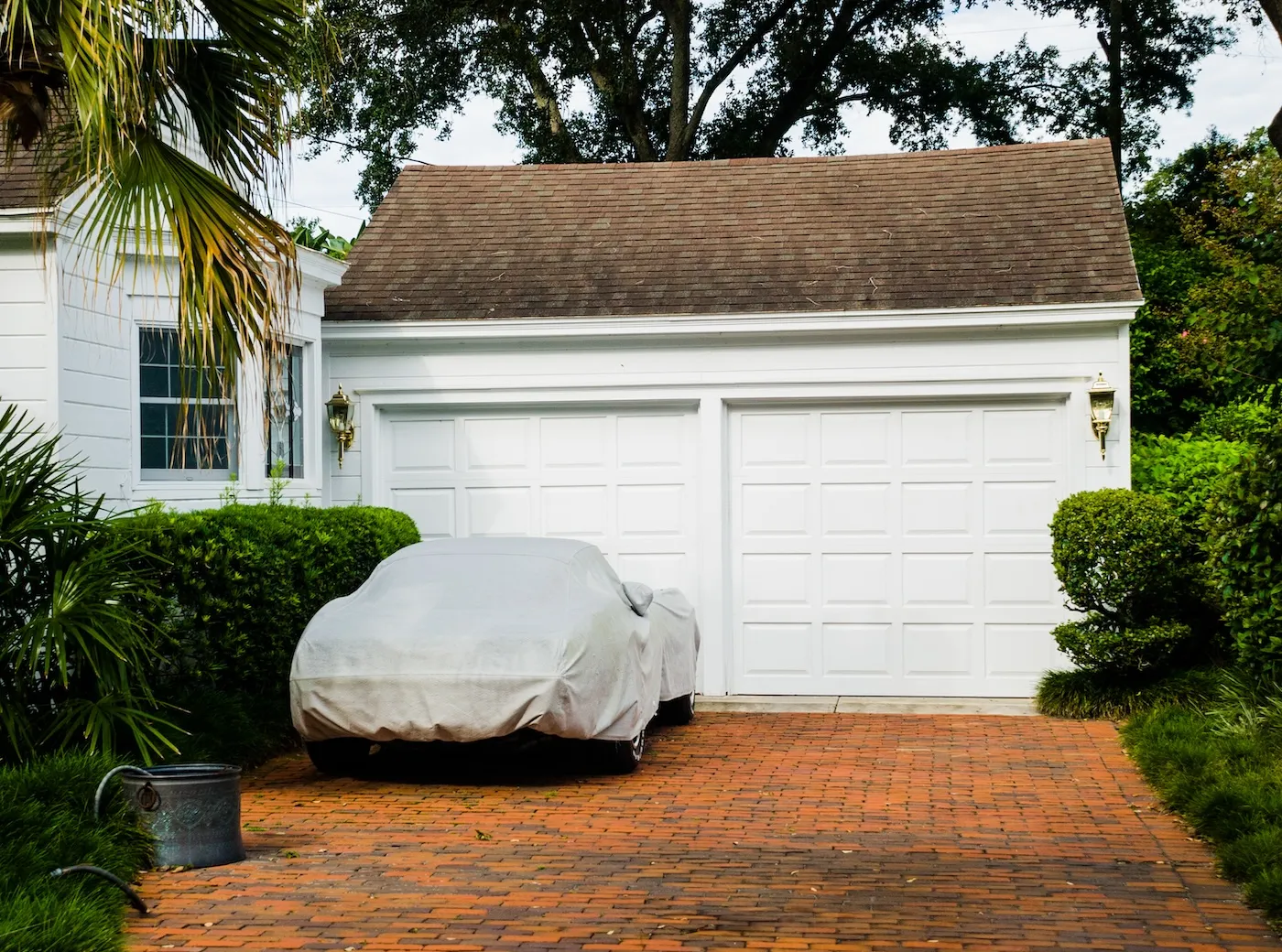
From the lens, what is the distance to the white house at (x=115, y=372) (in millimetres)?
9945

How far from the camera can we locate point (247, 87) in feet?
25.5

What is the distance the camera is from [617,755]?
8773 millimetres

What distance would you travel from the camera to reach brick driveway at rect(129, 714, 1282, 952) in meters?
5.36

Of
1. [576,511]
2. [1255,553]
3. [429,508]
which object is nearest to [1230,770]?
[1255,553]

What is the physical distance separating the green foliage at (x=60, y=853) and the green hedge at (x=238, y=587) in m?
2.06

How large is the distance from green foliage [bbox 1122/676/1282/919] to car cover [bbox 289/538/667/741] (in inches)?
122

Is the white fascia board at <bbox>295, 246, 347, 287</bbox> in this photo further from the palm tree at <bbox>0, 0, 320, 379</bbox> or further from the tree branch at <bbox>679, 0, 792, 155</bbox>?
the tree branch at <bbox>679, 0, 792, 155</bbox>

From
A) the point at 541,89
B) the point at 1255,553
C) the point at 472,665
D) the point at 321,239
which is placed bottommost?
the point at 472,665

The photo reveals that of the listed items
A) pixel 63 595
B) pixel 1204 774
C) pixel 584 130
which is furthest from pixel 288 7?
pixel 584 130

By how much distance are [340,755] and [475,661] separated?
49.9 inches

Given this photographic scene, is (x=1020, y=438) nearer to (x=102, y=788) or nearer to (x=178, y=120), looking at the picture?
(x=178, y=120)

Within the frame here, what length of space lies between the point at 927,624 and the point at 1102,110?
58.9ft

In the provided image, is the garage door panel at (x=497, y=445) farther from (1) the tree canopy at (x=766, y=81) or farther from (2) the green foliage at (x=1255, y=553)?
(1) the tree canopy at (x=766, y=81)

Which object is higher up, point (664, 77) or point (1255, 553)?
point (664, 77)
